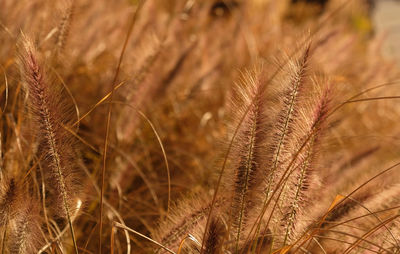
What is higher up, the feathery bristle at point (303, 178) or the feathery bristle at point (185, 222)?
the feathery bristle at point (303, 178)

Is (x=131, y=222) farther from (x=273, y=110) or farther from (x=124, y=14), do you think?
(x=124, y=14)

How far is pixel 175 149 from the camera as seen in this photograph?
163cm

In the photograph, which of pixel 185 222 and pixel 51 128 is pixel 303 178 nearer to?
pixel 185 222

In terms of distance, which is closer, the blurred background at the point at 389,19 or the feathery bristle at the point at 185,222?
the feathery bristle at the point at 185,222

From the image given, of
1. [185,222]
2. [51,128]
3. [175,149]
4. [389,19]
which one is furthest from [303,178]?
[389,19]

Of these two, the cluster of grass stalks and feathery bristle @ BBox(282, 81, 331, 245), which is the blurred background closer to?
→ the cluster of grass stalks

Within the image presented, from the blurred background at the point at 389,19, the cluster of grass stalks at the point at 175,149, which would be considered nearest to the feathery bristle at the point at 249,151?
the cluster of grass stalks at the point at 175,149

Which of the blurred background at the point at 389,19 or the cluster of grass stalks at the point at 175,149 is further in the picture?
the blurred background at the point at 389,19

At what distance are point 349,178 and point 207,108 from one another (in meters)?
0.97

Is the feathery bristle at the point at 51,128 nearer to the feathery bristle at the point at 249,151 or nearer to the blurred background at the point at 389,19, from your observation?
the feathery bristle at the point at 249,151

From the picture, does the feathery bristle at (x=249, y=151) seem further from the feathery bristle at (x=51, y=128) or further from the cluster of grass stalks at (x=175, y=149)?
the feathery bristle at (x=51, y=128)

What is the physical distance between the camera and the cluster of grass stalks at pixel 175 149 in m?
0.92

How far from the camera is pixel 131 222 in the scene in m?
1.46

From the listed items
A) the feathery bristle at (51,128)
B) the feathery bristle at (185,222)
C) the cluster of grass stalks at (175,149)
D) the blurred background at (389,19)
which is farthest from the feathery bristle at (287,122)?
the blurred background at (389,19)
